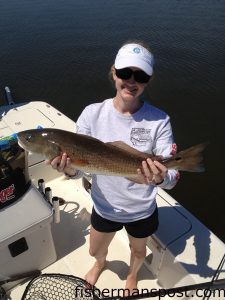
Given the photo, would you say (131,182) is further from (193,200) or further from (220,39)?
(220,39)

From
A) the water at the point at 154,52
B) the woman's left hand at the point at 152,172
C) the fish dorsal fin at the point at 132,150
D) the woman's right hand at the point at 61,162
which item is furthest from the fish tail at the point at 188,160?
the water at the point at 154,52

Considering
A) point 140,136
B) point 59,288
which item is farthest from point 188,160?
point 59,288

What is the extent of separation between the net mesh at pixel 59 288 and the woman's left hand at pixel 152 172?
158 centimetres

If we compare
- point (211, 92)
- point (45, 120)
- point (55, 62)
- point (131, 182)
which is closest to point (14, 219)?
point (131, 182)

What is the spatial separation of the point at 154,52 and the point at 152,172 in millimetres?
11420

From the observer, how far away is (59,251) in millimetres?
4035

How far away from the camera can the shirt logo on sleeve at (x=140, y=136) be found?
8.20ft

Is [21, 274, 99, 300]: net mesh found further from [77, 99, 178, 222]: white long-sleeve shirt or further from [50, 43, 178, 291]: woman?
[77, 99, 178, 222]: white long-sleeve shirt

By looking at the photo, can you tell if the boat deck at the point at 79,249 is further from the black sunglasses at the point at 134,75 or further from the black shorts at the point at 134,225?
the black sunglasses at the point at 134,75

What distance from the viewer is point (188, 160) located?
2412mm

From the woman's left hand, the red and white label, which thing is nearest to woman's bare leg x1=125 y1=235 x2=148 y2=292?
the woman's left hand

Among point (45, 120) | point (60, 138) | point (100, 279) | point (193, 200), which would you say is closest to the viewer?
point (60, 138)

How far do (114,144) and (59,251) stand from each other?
217 cm

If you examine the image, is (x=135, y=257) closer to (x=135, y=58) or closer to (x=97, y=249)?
(x=97, y=249)
